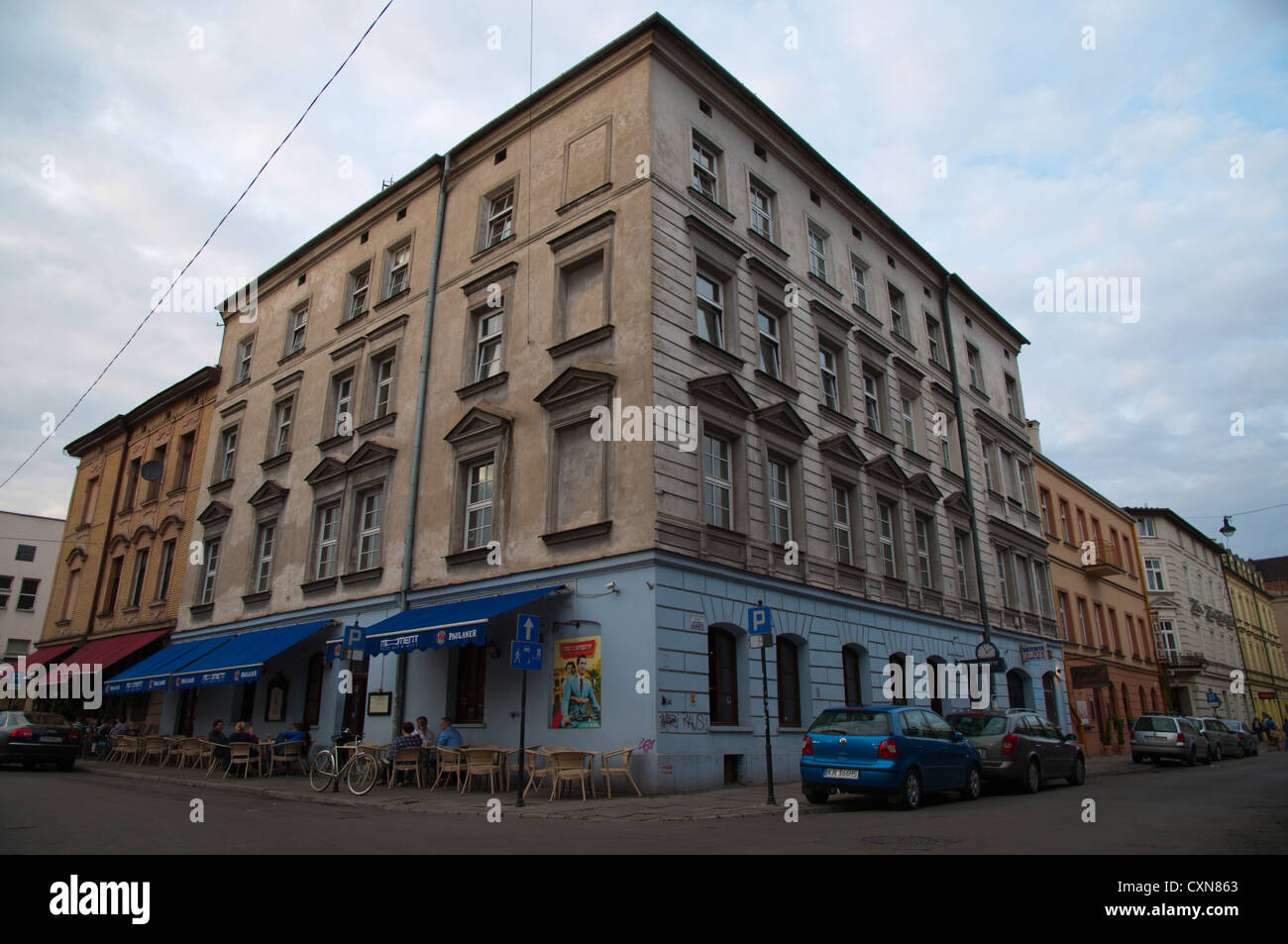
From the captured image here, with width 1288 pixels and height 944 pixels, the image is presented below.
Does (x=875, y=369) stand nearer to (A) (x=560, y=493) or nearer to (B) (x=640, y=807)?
(A) (x=560, y=493)

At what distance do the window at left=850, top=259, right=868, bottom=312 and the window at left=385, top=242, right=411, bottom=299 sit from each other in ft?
43.2

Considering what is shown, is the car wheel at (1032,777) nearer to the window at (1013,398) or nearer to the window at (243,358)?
the window at (1013,398)

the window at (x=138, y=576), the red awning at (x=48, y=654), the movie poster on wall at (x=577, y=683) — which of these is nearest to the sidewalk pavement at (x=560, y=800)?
the movie poster on wall at (x=577, y=683)

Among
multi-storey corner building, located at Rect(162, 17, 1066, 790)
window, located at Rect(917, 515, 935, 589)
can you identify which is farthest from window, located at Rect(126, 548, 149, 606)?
window, located at Rect(917, 515, 935, 589)

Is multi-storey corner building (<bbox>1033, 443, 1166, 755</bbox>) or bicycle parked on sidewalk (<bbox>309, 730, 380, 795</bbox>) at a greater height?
multi-storey corner building (<bbox>1033, 443, 1166, 755</bbox>)

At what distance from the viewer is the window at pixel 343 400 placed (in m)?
23.3

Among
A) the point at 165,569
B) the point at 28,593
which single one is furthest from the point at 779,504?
the point at 28,593

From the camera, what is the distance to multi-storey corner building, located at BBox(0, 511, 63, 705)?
49.2 metres

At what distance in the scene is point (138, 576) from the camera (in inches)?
1212

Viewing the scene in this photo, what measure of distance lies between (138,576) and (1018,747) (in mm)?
30775

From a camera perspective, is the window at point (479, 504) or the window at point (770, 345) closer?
the window at point (479, 504)

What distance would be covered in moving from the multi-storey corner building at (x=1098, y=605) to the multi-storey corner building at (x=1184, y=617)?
325cm

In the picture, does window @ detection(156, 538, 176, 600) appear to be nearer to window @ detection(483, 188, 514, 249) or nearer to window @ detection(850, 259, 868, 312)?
window @ detection(483, 188, 514, 249)
